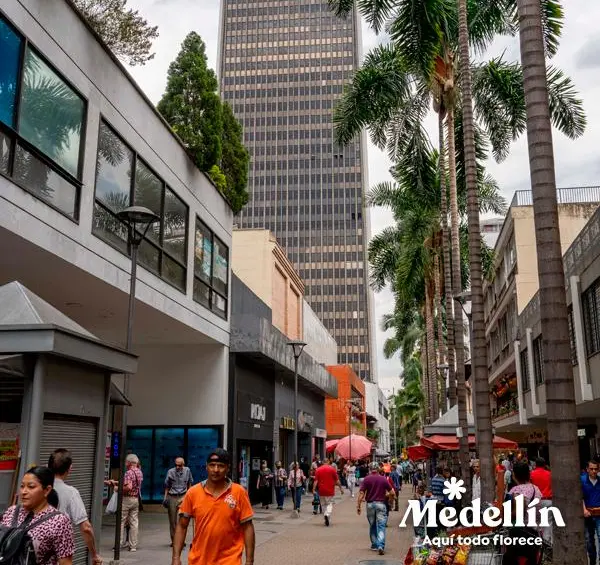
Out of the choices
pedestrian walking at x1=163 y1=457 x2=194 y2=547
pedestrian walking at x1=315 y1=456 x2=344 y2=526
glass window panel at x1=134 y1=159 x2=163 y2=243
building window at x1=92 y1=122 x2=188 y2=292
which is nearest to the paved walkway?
pedestrian walking at x1=315 y1=456 x2=344 y2=526

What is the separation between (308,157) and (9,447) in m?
133

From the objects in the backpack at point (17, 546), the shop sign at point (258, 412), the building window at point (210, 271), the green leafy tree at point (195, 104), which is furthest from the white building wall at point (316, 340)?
the backpack at point (17, 546)

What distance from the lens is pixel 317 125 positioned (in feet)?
456

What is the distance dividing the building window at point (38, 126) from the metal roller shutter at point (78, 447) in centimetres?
374

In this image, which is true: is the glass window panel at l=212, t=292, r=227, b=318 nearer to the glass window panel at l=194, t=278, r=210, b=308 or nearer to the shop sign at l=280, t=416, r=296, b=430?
the glass window panel at l=194, t=278, r=210, b=308

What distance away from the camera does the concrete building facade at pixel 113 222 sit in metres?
10.8

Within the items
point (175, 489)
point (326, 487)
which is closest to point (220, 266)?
point (326, 487)

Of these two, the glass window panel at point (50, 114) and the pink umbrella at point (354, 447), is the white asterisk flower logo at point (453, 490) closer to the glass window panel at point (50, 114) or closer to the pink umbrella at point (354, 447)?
the glass window panel at point (50, 114)

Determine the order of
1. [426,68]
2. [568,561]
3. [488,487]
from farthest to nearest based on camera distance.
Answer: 1. [426,68]
2. [488,487]
3. [568,561]

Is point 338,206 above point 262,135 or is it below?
below

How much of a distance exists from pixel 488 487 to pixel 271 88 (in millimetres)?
134210

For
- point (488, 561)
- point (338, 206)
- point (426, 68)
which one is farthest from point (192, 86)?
point (338, 206)

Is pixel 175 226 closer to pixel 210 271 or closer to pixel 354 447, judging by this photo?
pixel 210 271

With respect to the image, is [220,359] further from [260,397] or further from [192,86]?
[192,86]
